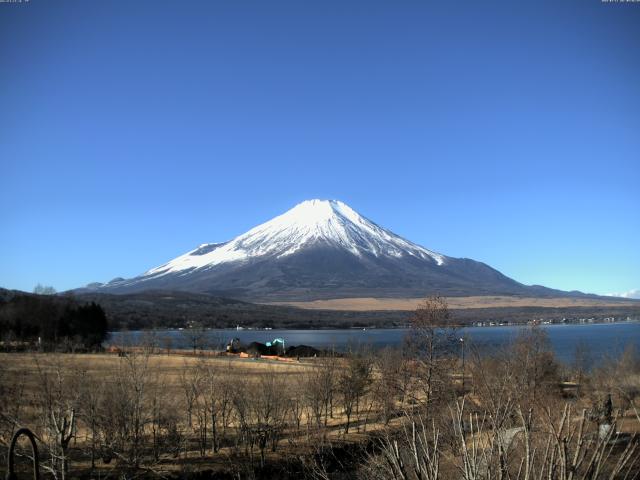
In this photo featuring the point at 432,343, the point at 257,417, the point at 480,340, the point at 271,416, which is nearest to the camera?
the point at 432,343

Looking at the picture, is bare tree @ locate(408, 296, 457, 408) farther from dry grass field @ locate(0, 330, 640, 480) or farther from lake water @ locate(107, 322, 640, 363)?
lake water @ locate(107, 322, 640, 363)

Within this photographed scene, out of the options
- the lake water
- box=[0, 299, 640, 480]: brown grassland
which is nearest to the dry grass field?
box=[0, 299, 640, 480]: brown grassland

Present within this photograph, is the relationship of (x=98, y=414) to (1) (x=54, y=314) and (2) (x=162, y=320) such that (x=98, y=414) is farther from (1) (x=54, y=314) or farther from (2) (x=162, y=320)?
(2) (x=162, y=320)

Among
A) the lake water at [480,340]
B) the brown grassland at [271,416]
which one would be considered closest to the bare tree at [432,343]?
the brown grassland at [271,416]

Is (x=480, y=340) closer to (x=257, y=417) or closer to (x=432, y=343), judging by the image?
(x=432, y=343)

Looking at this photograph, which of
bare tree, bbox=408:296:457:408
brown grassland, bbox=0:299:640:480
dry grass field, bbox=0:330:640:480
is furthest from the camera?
bare tree, bbox=408:296:457:408

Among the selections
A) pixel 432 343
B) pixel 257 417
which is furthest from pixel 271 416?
pixel 432 343

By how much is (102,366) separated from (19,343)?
28.3 meters

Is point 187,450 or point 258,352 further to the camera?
point 258,352

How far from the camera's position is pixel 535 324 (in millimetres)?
37688

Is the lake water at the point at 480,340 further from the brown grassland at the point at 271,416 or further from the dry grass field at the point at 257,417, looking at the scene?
the dry grass field at the point at 257,417

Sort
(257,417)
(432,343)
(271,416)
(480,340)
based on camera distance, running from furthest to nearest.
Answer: (480,340) → (271,416) → (257,417) → (432,343)

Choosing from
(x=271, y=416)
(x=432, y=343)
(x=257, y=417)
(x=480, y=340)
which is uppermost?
(x=432, y=343)

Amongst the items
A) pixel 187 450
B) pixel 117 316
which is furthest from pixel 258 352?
pixel 117 316
